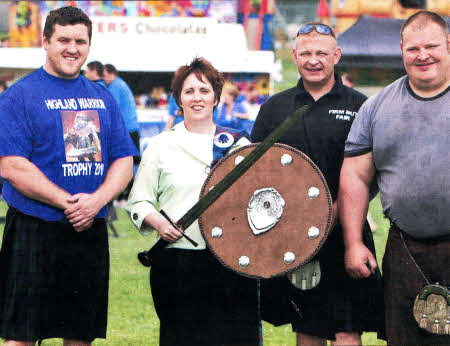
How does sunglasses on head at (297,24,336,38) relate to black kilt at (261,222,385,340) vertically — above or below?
above

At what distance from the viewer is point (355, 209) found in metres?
3.91

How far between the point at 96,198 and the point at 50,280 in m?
0.45

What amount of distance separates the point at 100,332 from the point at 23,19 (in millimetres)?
16267

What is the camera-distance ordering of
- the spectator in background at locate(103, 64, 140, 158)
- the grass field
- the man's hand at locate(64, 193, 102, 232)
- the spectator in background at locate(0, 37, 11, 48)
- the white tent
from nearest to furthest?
the man's hand at locate(64, 193, 102, 232), the grass field, the spectator in background at locate(103, 64, 140, 158), the white tent, the spectator in background at locate(0, 37, 11, 48)

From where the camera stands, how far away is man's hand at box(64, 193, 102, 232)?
3898 millimetres

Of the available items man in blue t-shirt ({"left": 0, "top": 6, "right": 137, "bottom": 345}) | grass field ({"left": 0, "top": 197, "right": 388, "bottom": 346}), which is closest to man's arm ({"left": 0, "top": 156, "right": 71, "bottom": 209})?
man in blue t-shirt ({"left": 0, "top": 6, "right": 137, "bottom": 345})

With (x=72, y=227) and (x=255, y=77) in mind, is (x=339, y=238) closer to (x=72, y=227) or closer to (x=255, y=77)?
(x=72, y=227)

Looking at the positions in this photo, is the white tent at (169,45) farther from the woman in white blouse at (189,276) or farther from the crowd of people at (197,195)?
the woman in white blouse at (189,276)

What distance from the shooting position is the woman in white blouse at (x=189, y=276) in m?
3.88

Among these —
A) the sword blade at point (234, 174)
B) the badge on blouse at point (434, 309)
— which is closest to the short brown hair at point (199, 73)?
the sword blade at point (234, 174)

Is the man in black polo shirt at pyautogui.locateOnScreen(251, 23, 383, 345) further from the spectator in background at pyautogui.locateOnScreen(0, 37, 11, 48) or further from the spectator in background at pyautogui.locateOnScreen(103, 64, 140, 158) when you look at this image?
the spectator in background at pyautogui.locateOnScreen(0, 37, 11, 48)

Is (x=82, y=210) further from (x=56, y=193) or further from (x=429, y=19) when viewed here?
(x=429, y=19)

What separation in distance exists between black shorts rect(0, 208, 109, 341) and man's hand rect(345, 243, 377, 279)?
119cm

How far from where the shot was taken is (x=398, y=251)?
3766mm
